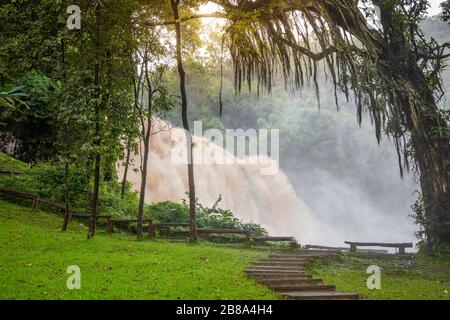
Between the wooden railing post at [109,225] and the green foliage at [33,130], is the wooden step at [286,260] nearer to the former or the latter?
the wooden railing post at [109,225]

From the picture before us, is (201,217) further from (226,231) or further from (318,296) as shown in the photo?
(318,296)

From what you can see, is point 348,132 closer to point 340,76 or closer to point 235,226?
point 235,226

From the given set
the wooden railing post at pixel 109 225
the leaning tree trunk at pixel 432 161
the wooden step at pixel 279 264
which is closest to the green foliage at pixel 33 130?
the wooden railing post at pixel 109 225

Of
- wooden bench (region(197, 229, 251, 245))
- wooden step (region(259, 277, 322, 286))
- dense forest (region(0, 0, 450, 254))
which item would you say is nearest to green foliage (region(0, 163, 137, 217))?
dense forest (region(0, 0, 450, 254))

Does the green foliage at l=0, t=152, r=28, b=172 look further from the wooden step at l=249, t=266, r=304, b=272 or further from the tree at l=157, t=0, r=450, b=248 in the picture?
the wooden step at l=249, t=266, r=304, b=272

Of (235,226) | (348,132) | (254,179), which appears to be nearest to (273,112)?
(348,132)

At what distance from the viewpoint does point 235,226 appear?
63.7 ft

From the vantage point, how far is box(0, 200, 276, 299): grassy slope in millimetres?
7074

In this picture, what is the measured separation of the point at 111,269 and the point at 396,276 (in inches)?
278

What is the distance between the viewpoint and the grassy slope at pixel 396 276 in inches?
346

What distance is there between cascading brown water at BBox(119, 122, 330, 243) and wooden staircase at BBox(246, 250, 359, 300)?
54.6 feet
